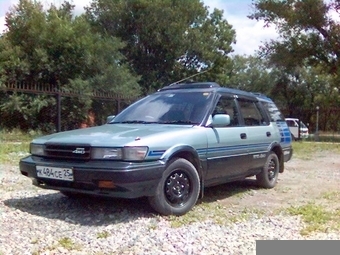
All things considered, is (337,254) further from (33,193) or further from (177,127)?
(33,193)

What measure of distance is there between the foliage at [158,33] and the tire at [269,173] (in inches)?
934

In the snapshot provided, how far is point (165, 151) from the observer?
15.4ft

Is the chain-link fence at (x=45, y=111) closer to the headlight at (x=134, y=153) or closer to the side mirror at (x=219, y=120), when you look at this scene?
the side mirror at (x=219, y=120)

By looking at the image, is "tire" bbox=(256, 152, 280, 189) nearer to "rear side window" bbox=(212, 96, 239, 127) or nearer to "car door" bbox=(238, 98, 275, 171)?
"car door" bbox=(238, 98, 275, 171)

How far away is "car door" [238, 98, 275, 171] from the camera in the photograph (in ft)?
20.4

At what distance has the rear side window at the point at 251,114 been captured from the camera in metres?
6.39

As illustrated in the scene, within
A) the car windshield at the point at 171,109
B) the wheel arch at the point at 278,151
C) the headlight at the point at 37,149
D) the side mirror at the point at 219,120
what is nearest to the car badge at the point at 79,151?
the headlight at the point at 37,149

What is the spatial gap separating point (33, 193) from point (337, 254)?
13.5 ft

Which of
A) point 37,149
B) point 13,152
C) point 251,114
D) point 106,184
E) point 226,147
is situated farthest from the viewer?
point 13,152

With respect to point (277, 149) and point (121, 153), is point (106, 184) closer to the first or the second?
point (121, 153)

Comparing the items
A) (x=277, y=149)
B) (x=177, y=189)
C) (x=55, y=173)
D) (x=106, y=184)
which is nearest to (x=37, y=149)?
(x=55, y=173)

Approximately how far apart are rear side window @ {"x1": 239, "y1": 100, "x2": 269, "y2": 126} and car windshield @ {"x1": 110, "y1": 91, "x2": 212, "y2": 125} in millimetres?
870

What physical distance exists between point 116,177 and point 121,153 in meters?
0.27

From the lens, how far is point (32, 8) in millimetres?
20438
